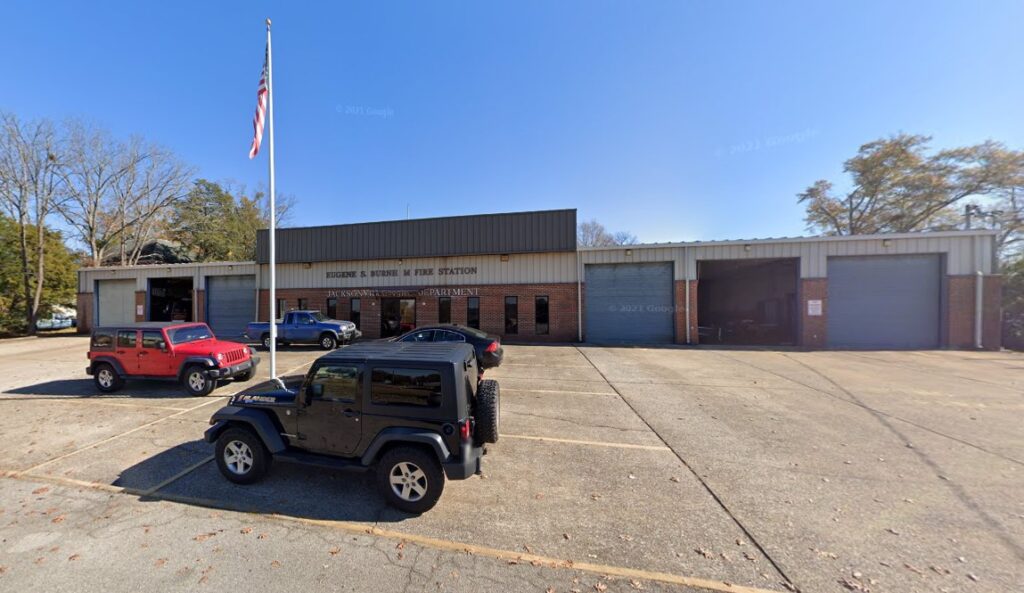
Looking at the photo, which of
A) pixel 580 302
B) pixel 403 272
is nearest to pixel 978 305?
pixel 580 302

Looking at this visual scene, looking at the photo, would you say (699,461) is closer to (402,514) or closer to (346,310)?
(402,514)

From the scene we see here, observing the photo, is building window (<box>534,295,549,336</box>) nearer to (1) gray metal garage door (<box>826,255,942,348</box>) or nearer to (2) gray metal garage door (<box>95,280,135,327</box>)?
(1) gray metal garage door (<box>826,255,942,348</box>)

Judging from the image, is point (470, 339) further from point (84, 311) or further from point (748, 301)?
point (84, 311)

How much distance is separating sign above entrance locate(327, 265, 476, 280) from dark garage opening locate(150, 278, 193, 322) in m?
11.8

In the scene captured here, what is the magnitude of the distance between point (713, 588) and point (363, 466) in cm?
332

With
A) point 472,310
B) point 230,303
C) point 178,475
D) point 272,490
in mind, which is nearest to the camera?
point 272,490

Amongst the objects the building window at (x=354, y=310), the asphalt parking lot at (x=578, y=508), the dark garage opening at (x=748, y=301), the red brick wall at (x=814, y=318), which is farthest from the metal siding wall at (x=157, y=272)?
the red brick wall at (x=814, y=318)

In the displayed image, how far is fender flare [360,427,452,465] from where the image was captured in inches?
137

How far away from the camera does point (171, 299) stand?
2359 centimetres

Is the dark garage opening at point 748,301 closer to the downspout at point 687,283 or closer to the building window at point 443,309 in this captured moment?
A: the downspout at point 687,283

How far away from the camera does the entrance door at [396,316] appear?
19234 millimetres

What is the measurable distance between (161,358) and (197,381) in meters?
1.11

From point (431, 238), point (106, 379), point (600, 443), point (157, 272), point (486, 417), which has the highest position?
point (431, 238)

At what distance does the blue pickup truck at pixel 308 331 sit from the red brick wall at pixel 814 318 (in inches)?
816
